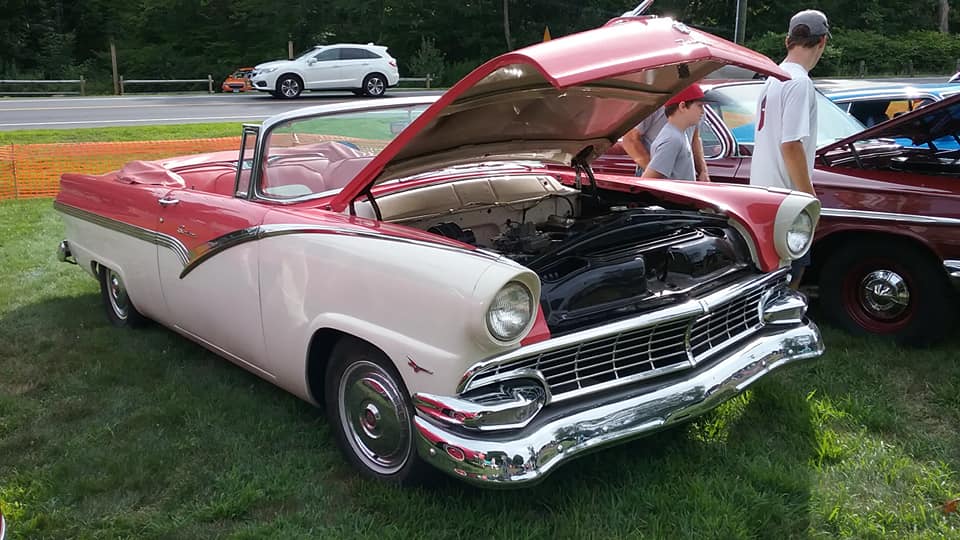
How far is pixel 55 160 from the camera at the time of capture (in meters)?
9.75

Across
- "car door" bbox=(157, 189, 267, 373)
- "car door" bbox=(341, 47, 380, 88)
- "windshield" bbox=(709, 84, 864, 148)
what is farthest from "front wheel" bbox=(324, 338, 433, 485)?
"car door" bbox=(341, 47, 380, 88)

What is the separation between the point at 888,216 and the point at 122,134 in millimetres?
12938

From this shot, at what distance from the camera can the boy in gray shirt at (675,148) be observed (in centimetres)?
429

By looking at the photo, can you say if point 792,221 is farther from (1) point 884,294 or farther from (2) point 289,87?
(2) point 289,87

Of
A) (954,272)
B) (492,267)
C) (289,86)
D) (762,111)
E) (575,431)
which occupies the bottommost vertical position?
(575,431)

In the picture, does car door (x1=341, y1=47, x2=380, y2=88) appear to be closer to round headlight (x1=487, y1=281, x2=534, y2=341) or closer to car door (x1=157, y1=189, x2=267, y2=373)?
car door (x1=157, y1=189, x2=267, y2=373)

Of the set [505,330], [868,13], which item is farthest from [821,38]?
[868,13]

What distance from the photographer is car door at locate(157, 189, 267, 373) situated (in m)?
3.25

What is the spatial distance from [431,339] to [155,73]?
32.6 metres

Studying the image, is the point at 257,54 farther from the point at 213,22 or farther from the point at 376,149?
the point at 376,149

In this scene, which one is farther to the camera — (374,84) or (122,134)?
(374,84)

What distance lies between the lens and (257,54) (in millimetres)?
32438

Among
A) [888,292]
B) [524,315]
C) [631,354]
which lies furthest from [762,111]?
[524,315]

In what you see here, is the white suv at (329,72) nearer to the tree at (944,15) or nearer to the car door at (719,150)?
the car door at (719,150)
